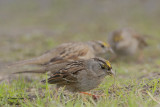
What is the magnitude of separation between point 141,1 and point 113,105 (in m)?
15.1

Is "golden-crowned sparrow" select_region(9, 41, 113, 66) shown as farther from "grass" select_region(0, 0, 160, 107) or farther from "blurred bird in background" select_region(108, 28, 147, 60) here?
"grass" select_region(0, 0, 160, 107)

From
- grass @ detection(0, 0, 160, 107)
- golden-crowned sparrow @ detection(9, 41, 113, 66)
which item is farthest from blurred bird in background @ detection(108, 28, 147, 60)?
golden-crowned sparrow @ detection(9, 41, 113, 66)

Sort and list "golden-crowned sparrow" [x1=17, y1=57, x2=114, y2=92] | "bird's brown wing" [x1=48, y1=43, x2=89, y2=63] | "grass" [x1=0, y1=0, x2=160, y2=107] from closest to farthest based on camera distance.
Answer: "golden-crowned sparrow" [x1=17, y1=57, x2=114, y2=92], "bird's brown wing" [x1=48, y1=43, x2=89, y2=63], "grass" [x1=0, y1=0, x2=160, y2=107]

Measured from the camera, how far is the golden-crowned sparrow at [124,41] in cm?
1073

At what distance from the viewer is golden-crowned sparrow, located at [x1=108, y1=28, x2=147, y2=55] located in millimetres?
10734

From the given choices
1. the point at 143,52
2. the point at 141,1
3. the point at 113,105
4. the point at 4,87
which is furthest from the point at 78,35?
the point at 113,105

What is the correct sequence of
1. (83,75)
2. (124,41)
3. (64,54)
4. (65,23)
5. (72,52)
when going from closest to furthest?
(83,75) → (64,54) → (72,52) → (124,41) → (65,23)

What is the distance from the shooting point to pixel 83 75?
15.9 feet

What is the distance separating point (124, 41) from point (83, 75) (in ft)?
20.9

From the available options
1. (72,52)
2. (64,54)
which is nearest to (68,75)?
(64,54)

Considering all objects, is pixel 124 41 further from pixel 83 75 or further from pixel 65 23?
pixel 65 23

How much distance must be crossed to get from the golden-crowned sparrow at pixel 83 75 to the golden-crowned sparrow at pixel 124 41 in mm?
5746

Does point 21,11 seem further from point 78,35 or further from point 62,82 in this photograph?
point 62,82

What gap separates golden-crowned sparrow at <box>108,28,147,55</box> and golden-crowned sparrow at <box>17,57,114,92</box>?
575 cm
